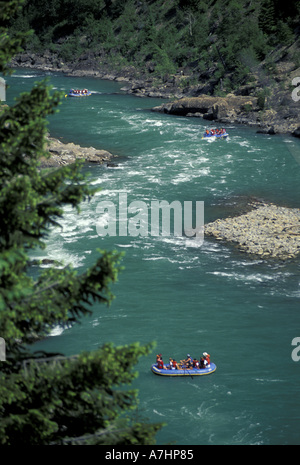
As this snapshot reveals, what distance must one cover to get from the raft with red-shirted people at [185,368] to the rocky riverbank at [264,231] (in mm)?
14126

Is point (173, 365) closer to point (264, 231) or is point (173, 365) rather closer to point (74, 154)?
point (264, 231)

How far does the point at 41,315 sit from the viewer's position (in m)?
10.9

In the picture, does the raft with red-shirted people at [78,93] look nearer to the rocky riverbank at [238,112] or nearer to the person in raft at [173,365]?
the rocky riverbank at [238,112]

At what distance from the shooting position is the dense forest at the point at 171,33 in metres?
97.8

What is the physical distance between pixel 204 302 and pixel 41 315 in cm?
2499

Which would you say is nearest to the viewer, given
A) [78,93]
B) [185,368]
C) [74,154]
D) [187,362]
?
[185,368]

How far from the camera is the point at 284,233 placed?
44719 mm
